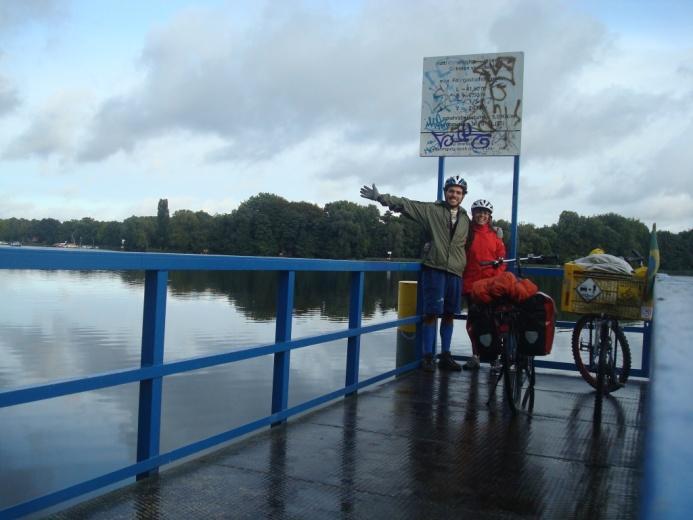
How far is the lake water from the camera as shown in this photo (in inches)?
307

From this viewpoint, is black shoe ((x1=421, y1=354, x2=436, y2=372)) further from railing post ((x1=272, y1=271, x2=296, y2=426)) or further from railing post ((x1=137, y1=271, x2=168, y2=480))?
railing post ((x1=137, y1=271, x2=168, y2=480))

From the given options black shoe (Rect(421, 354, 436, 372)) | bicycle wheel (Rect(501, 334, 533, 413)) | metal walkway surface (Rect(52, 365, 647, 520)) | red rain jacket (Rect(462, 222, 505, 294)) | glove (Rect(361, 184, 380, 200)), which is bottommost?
metal walkway surface (Rect(52, 365, 647, 520))

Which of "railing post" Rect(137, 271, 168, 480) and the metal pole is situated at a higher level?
the metal pole

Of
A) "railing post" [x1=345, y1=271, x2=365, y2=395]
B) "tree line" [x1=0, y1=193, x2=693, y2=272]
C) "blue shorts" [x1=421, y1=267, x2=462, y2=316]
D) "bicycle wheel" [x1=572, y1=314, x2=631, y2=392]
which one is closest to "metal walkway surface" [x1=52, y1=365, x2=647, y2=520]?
"railing post" [x1=345, y1=271, x2=365, y2=395]

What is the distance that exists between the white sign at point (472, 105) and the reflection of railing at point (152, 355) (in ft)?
10.6

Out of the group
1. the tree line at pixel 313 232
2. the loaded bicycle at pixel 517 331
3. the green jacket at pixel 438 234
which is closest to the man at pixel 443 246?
the green jacket at pixel 438 234

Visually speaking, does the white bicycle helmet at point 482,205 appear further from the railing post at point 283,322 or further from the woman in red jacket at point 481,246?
the railing post at point 283,322

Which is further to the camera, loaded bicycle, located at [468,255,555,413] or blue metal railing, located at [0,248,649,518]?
loaded bicycle, located at [468,255,555,413]

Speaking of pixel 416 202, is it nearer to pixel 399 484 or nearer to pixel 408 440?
pixel 408 440

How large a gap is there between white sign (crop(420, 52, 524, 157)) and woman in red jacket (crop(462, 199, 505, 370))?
118 cm

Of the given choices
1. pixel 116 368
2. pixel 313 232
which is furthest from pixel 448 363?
pixel 313 232

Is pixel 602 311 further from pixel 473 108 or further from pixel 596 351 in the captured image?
pixel 473 108

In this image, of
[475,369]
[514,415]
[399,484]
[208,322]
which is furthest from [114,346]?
[399,484]

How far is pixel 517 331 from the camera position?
5.49m
